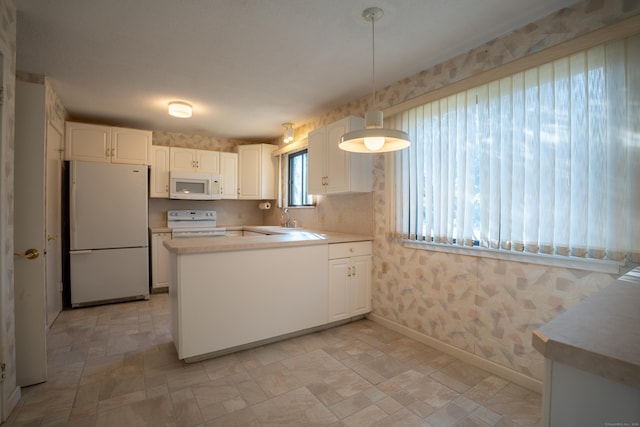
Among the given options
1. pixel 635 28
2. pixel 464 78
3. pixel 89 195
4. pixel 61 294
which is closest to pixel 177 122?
pixel 89 195

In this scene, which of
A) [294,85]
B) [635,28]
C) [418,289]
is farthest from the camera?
[294,85]

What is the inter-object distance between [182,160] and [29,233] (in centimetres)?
270

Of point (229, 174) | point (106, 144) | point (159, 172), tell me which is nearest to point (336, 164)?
point (229, 174)

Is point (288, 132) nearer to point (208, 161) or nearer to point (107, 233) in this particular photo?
point (208, 161)

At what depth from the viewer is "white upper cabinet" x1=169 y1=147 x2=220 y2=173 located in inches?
174

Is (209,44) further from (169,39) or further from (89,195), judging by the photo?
(89,195)

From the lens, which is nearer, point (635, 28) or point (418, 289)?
point (635, 28)

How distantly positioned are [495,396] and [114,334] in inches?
123

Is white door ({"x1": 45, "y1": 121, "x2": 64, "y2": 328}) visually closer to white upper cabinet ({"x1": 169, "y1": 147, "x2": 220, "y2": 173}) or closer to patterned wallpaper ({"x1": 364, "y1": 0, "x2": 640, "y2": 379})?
white upper cabinet ({"x1": 169, "y1": 147, "x2": 220, "y2": 173})

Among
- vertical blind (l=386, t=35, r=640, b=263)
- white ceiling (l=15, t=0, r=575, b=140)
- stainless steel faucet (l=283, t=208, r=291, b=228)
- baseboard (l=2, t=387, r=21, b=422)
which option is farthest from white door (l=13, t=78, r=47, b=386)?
stainless steel faucet (l=283, t=208, r=291, b=228)

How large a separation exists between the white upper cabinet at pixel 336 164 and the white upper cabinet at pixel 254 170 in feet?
5.25

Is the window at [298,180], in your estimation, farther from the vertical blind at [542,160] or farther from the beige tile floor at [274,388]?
the beige tile floor at [274,388]

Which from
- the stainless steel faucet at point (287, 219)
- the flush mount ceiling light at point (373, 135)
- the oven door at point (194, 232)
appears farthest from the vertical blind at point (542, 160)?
the oven door at point (194, 232)

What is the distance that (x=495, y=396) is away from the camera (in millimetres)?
1859
